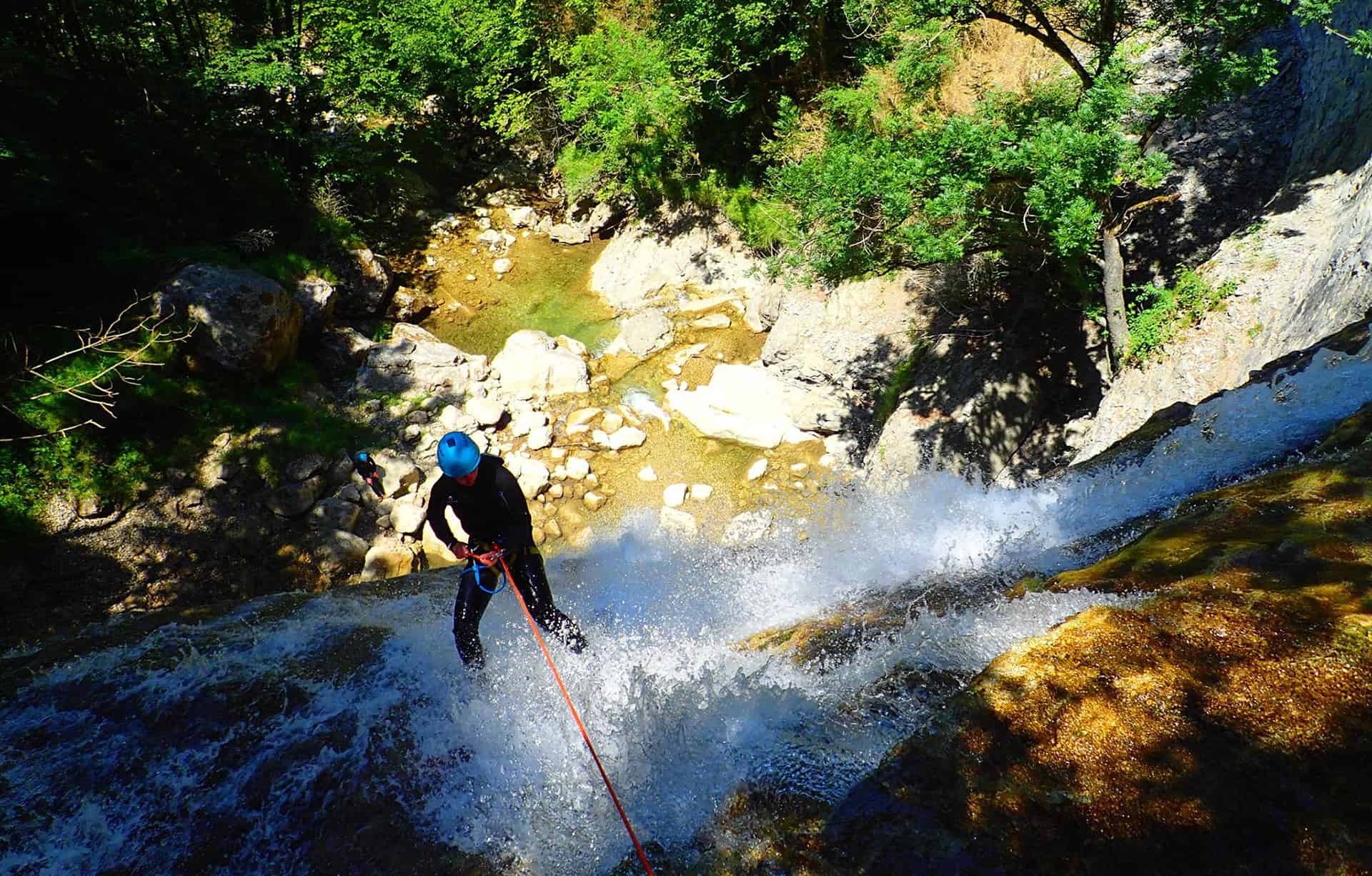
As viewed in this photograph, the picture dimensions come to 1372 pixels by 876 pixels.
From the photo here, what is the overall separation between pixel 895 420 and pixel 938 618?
537 cm

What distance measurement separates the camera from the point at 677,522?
8.97 m

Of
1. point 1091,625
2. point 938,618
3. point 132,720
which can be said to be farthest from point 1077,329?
point 132,720

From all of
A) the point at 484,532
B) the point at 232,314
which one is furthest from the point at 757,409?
the point at 232,314

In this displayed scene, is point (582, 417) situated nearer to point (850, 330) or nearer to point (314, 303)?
point (850, 330)

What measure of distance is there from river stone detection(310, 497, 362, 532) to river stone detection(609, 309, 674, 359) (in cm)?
521

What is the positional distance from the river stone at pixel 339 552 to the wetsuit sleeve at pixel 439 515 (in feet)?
14.9

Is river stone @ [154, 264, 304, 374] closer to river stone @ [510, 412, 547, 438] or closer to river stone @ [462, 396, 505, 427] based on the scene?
river stone @ [462, 396, 505, 427]

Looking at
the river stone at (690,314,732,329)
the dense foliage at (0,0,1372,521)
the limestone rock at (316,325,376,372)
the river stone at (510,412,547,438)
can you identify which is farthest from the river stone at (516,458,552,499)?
the dense foliage at (0,0,1372,521)

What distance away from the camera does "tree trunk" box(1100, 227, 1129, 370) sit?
23.2 ft

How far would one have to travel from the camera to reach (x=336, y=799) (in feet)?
12.3

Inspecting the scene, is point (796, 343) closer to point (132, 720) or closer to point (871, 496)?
point (871, 496)

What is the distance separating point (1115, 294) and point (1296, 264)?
1.49 m

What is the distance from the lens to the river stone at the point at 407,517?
8805 mm

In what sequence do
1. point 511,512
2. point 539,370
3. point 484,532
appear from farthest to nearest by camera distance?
point 539,370 < point 484,532 < point 511,512
